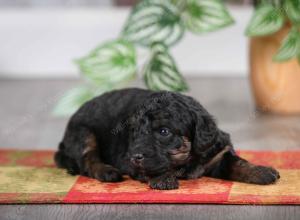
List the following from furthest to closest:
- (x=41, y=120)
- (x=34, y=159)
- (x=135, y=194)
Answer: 1. (x=41, y=120)
2. (x=34, y=159)
3. (x=135, y=194)

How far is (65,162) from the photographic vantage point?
11.4 ft

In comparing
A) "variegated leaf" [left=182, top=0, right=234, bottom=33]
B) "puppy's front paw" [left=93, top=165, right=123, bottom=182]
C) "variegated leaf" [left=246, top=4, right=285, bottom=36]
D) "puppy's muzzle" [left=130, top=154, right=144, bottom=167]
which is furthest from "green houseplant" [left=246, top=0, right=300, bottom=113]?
"puppy's muzzle" [left=130, top=154, right=144, bottom=167]

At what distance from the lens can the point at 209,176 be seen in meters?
3.26

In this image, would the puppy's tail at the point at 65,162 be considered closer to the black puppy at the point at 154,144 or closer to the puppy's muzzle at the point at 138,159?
the black puppy at the point at 154,144

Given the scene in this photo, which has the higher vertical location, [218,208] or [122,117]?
[122,117]

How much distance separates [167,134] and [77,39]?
3.16 metres

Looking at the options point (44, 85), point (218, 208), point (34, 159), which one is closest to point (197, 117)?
point (218, 208)

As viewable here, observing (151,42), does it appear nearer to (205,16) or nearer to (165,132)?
(205,16)

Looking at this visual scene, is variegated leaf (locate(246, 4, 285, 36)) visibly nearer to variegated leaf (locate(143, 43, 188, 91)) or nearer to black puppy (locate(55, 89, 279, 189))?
variegated leaf (locate(143, 43, 188, 91))

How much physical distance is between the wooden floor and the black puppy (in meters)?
0.22

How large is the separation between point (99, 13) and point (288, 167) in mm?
2962

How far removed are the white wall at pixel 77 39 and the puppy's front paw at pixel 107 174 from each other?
9.51 feet

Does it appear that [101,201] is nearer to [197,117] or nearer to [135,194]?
[135,194]

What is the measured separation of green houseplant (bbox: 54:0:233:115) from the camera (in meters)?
3.99
